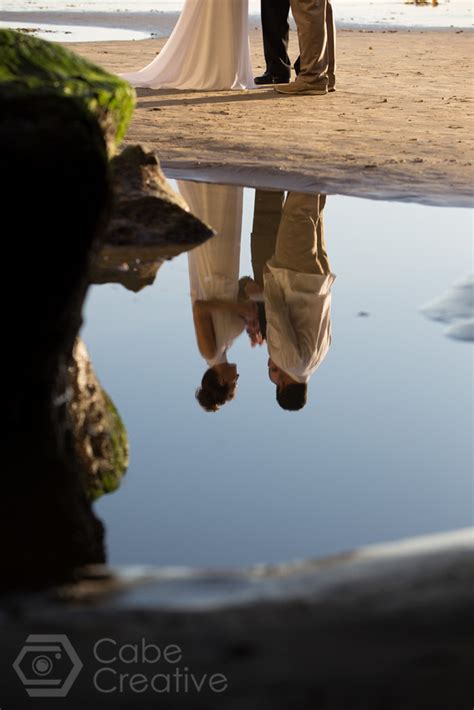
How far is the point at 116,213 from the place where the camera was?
696 cm

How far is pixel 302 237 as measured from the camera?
286 inches

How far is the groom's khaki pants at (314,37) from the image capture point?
12.9m

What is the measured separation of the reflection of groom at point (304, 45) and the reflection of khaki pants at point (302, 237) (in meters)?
5.07

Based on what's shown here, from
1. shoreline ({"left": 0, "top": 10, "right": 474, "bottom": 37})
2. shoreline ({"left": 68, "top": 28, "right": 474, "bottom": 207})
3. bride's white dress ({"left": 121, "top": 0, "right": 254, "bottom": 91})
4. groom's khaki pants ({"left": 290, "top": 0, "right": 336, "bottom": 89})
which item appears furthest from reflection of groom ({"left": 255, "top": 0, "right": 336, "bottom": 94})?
shoreline ({"left": 0, "top": 10, "right": 474, "bottom": 37})

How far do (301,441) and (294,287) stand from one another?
2.06 meters

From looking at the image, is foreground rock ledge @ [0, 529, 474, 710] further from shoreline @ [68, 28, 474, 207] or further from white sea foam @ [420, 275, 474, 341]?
shoreline @ [68, 28, 474, 207]

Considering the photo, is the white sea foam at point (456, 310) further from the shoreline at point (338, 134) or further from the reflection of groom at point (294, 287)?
the shoreline at point (338, 134)

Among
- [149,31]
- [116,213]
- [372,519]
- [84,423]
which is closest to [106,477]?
[84,423]

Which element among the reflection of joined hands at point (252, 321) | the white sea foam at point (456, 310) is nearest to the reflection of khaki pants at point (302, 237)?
the reflection of joined hands at point (252, 321)

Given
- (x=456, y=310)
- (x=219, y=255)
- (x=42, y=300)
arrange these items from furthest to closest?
(x=219, y=255), (x=456, y=310), (x=42, y=300)

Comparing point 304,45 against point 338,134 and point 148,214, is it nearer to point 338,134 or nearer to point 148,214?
point 338,134

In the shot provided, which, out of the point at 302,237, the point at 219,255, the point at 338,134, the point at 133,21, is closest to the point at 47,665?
the point at 219,255

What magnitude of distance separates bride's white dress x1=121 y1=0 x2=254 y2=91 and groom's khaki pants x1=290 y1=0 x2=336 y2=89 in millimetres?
597

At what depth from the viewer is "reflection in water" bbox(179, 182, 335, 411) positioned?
495cm
